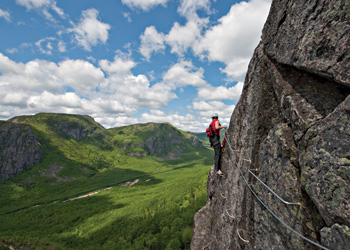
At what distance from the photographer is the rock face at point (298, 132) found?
5691 mm

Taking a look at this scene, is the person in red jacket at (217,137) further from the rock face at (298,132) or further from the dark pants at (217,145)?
the rock face at (298,132)

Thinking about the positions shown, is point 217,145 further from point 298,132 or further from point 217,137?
point 298,132

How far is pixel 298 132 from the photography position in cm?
750

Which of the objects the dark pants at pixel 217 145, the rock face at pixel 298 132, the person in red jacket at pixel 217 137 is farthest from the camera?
the dark pants at pixel 217 145

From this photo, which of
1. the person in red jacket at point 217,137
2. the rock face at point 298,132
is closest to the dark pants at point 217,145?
the person in red jacket at point 217,137

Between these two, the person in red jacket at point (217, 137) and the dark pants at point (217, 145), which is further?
the dark pants at point (217, 145)

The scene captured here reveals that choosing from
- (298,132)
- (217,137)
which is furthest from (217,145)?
(298,132)

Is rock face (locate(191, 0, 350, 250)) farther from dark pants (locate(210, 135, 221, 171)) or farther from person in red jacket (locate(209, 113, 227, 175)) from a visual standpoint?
dark pants (locate(210, 135, 221, 171))

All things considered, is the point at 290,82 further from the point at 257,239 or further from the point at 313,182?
the point at 257,239

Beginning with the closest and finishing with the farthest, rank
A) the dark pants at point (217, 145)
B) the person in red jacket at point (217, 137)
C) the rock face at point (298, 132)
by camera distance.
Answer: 1. the rock face at point (298, 132)
2. the person in red jacket at point (217, 137)
3. the dark pants at point (217, 145)

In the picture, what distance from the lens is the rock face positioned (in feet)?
18.7

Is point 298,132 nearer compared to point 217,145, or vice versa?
point 298,132

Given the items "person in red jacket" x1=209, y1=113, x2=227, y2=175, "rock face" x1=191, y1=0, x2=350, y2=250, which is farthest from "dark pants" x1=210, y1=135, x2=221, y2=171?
"rock face" x1=191, y1=0, x2=350, y2=250

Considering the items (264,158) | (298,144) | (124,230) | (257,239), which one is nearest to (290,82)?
(298,144)
